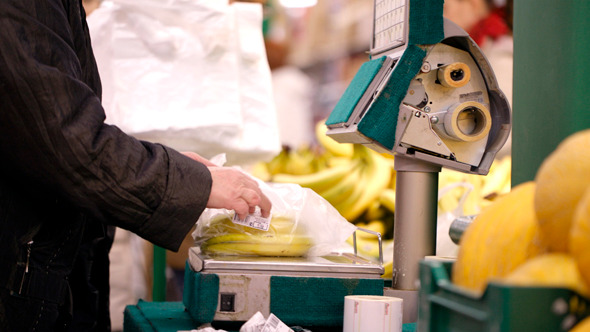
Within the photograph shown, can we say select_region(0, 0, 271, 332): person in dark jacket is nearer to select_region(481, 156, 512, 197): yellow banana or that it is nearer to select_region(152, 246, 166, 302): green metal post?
select_region(152, 246, 166, 302): green metal post

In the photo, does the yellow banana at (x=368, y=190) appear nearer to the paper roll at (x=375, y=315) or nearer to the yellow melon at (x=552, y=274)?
the paper roll at (x=375, y=315)

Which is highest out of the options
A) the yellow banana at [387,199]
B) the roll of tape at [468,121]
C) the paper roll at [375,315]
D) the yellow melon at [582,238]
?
the roll of tape at [468,121]

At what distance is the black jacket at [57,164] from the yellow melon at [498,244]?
0.61 metres

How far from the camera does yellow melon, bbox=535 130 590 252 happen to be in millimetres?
483

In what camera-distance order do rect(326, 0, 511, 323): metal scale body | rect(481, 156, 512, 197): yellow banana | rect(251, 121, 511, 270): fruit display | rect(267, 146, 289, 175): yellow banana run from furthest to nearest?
rect(267, 146, 289, 175): yellow banana < rect(481, 156, 512, 197): yellow banana < rect(251, 121, 511, 270): fruit display < rect(326, 0, 511, 323): metal scale body

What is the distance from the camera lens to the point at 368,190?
2414 millimetres

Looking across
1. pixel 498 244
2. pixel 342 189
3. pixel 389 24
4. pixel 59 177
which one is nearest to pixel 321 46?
pixel 342 189

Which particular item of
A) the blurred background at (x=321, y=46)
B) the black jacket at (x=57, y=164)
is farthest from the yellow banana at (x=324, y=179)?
the black jacket at (x=57, y=164)

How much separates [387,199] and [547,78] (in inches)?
56.3

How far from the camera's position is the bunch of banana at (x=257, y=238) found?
124 cm

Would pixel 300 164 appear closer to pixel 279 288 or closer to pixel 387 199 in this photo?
pixel 387 199

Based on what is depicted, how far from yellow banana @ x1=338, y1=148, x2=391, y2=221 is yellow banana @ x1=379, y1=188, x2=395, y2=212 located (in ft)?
0.05

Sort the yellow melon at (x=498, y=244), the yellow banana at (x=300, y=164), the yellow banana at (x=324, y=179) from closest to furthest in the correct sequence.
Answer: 1. the yellow melon at (x=498, y=244)
2. the yellow banana at (x=324, y=179)
3. the yellow banana at (x=300, y=164)

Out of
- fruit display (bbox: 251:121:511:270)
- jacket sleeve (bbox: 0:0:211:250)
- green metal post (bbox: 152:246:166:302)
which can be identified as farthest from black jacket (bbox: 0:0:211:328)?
fruit display (bbox: 251:121:511:270)
